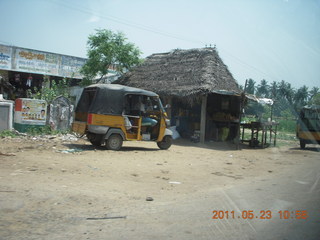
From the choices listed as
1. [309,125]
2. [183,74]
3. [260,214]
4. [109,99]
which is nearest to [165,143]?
[109,99]

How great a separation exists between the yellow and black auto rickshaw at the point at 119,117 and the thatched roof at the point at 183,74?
4250mm

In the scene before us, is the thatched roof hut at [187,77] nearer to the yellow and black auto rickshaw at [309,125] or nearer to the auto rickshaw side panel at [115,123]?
the yellow and black auto rickshaw at [309,125]

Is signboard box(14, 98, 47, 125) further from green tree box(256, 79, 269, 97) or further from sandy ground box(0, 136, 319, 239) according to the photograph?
green tree box(256, 79, 269, 97)

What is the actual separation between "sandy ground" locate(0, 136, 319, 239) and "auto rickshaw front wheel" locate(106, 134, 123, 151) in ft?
1.53

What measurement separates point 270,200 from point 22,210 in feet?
12.9

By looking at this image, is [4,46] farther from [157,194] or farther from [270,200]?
[270,200]

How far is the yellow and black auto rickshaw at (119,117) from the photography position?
33.9 ft

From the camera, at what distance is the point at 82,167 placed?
731 cm

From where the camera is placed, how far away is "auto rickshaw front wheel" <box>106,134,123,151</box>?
34.7 feet

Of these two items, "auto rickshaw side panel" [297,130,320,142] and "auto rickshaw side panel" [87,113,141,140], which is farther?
"auto rickshaw side panel" [297,130,320,142]

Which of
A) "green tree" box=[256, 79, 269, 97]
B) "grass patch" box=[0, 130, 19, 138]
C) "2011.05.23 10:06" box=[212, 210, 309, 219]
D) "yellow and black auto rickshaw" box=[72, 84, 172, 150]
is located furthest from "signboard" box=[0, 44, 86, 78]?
"green tree" box=[256, 79, 269, 97]

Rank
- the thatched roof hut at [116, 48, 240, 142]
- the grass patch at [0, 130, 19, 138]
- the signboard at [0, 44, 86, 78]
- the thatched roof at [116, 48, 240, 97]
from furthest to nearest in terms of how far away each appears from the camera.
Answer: the signboard at [0, 44, 86, 78], the thatched roof at [116, 48, 240, 97], the thatched roof hut at [116, 48, 240, 142], the grass patch at [0, 130, 19, 138]

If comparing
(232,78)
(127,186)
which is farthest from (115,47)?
(127,186)

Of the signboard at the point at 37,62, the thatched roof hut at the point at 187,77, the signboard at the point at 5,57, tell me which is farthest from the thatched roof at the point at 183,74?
the signboard at the point at 5,57
